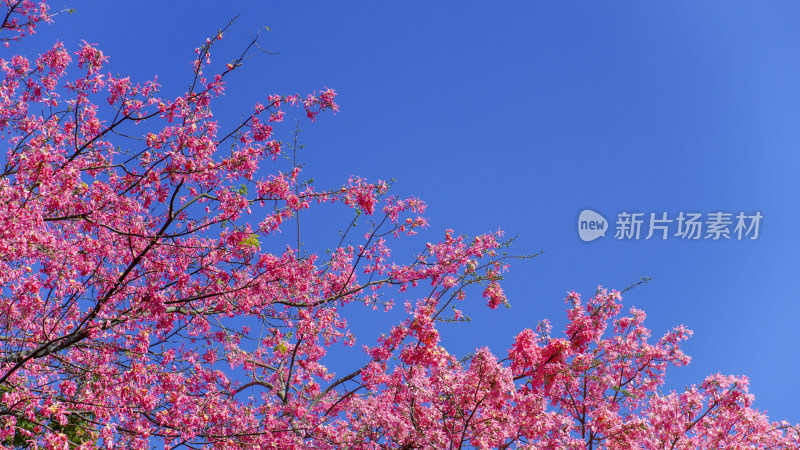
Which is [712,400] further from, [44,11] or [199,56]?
[44,11]

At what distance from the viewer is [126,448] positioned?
7.15m

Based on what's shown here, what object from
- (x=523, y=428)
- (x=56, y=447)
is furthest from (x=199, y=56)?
(x=523, y=428)

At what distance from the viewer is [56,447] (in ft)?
18.1

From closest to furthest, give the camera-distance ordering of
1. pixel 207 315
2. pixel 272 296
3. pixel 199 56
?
pixel 199 56
pixel 207 315
pixel 272 296

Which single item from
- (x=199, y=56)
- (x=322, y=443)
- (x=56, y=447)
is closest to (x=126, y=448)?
(x=56, y=447)

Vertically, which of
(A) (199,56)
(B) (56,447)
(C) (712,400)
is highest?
(A) (199,56)

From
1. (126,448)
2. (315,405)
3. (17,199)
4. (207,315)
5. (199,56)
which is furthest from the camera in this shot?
(315,405)

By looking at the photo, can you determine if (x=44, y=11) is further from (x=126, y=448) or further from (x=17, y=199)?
(x=126, y=448)

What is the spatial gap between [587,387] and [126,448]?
250 inches

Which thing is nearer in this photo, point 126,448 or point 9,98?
point 126,448

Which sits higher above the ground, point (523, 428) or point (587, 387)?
point (587, 387)

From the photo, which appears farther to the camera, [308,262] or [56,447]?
[308,262]

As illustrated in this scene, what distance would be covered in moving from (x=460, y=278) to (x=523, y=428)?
7.90ft

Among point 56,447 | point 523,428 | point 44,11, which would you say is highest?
point 44,11
